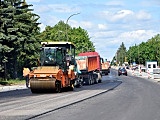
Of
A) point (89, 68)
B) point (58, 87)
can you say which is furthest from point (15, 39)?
point (58, 87)

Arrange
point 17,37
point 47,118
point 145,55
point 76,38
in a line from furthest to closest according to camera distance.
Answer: point 145,55
point 76,38
point 17,37
point 47,118

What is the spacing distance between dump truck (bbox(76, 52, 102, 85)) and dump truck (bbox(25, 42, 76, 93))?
39.7 ft

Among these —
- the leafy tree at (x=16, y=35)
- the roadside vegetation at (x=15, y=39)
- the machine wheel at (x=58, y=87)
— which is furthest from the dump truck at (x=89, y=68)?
the machine wheel at (x=58, y=87)

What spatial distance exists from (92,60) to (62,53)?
20162mm

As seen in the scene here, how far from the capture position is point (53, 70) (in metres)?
31.9

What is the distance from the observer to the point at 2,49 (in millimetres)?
50312

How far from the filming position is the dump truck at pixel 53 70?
103 feet

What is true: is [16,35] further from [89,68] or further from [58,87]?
[58,87]

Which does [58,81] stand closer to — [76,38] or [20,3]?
[20,3]

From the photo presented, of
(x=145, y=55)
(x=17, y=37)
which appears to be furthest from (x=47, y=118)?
(x=145, y=55)

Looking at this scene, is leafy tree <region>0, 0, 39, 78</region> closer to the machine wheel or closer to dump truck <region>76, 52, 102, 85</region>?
dump truck <region>76, 52, 102, 85</region>

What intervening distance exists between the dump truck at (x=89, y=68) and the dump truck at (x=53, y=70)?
476 inches

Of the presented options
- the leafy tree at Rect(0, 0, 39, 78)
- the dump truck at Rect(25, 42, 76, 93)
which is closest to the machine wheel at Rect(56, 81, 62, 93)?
the dump truck at Rect(25, 42, 76, 93)

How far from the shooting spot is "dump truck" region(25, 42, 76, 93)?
31.5 metres
